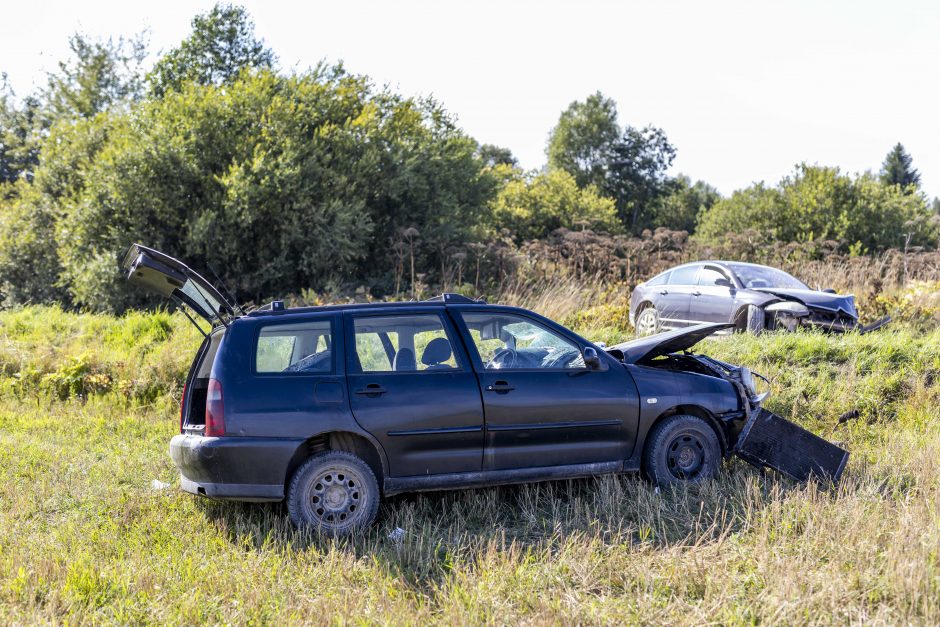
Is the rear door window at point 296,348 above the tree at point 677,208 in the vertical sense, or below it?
below

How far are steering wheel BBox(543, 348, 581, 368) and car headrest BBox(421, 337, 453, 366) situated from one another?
32.1 inches

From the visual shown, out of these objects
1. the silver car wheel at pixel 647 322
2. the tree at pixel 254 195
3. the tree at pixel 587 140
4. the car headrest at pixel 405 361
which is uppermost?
the tree at pixel 587 140

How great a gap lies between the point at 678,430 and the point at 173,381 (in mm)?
6765

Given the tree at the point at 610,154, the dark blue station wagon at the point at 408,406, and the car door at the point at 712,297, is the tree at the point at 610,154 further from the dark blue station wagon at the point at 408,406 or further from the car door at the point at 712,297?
the dark blue station wagon at the point at 408,406

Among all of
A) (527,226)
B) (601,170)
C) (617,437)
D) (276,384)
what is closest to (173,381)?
(276,384)

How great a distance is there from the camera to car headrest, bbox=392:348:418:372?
6262 millimetres

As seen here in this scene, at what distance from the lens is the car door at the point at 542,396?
6.34 meters

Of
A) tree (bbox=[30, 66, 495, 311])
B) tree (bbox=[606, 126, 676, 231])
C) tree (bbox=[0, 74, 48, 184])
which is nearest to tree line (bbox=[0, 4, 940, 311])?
tree (bbox=[30, 66, 495, 311])

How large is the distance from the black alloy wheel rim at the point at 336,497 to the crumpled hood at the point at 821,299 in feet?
26.6

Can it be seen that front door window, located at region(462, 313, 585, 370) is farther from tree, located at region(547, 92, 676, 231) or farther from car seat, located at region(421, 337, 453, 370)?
tree, located at region(547, 92, 676, 231)

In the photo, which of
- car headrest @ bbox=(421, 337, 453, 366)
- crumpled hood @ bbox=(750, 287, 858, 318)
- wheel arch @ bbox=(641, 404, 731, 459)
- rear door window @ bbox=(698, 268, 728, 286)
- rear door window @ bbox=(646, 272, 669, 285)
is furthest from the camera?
rear door window @ bbox=(646, 272, 669, 285)

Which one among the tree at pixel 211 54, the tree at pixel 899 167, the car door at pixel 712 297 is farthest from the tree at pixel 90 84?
the tree at pixel 899 167

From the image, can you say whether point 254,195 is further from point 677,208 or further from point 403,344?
point 677,208

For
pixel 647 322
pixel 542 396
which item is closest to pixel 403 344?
pixel 542 396
